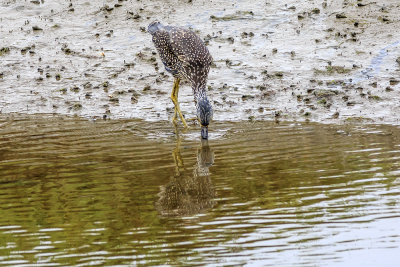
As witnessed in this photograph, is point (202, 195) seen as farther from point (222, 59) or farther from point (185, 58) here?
point (222, 59)

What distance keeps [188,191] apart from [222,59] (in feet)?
21.9

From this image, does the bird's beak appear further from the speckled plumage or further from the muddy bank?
the muddy bank

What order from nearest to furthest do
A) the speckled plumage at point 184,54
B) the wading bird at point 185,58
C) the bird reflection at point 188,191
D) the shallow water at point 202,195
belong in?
the shallow water at point 202,195 → the bird reflection at point 188,191 → the wading bird at point 185,58 → the speckled plumage at point 184,54

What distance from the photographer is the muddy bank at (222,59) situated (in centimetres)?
1336

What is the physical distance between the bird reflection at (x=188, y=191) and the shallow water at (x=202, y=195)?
0.05ft

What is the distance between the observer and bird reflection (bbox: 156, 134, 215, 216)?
789 centimetres

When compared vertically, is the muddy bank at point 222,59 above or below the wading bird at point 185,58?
below

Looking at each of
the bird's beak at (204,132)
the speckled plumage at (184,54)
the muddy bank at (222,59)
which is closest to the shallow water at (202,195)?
the bird's beak at (204,132)

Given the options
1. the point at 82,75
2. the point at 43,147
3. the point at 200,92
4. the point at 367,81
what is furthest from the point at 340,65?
the point at 43,147

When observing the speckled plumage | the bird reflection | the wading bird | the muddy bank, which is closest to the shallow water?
the bird reflection

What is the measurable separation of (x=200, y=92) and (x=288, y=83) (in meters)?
2.92

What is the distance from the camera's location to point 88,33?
53.9ft

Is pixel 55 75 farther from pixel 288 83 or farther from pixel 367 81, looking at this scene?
pixel 367 81

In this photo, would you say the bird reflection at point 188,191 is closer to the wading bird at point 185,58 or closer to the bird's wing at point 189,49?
the wading bird at point 185,58
